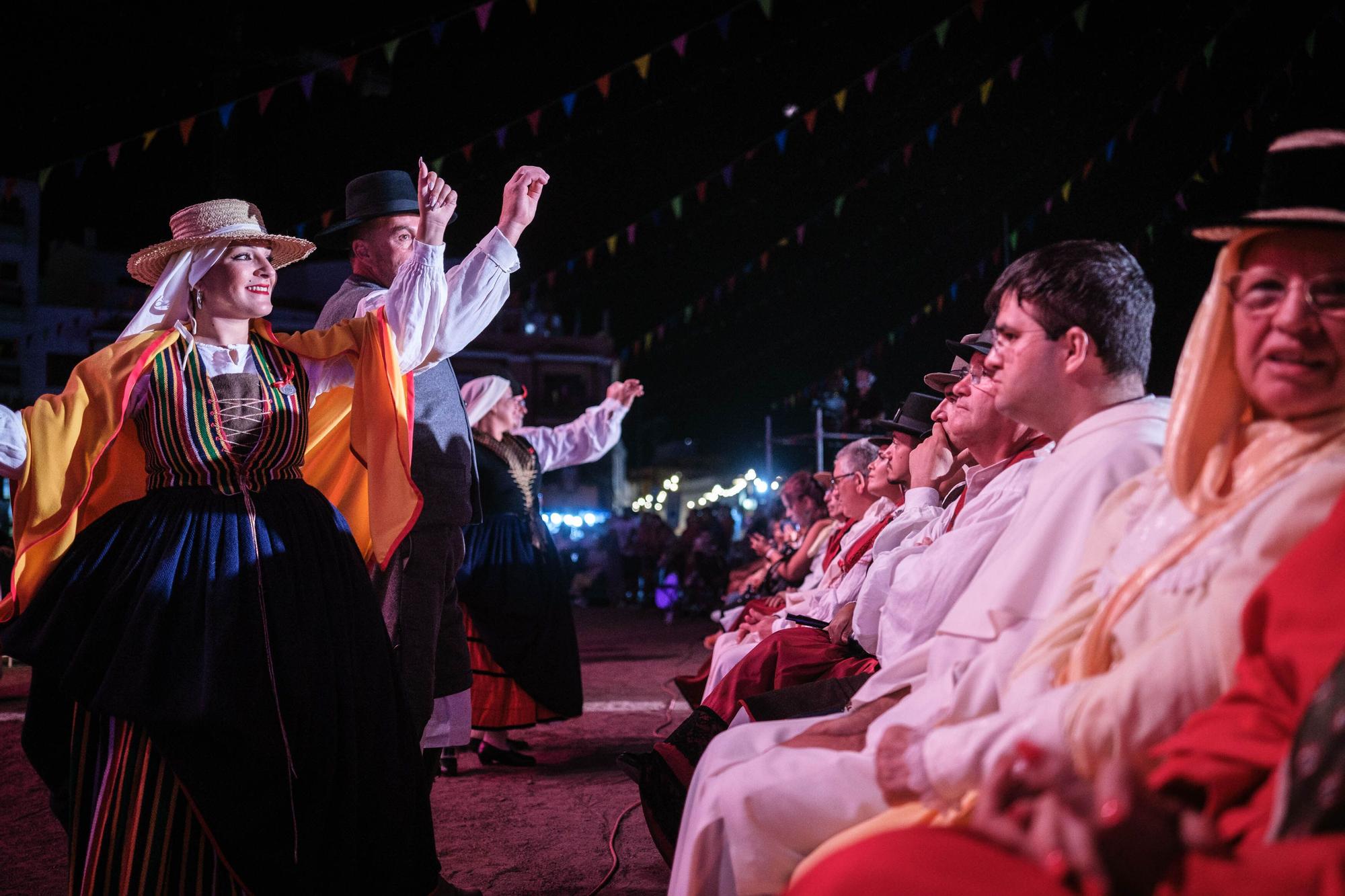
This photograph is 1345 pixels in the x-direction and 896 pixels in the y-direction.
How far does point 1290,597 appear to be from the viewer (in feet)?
4.05

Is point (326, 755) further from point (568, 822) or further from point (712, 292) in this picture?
point (712, 292)

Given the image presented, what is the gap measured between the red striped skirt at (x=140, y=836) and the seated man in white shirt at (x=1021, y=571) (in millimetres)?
1428

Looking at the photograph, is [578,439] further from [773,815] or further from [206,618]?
[773,815]

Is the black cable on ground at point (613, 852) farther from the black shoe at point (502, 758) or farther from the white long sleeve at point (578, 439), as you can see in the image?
the white long sleeve at point (578, 439)

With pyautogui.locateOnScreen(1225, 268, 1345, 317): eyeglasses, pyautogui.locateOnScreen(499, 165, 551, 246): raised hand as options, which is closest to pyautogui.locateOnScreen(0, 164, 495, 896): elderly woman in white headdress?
pyautogui.locateOnScreen(499, 165, 551, 246): raised hand

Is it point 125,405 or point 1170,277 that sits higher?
point 1170,277

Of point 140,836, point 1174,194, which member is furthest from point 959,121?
point 140,836

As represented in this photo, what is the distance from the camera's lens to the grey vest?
3738 millimetres

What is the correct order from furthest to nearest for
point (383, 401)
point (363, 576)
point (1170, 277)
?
point (1170, 277), point (383, 401), point (363, 576)

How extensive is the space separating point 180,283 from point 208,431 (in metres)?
0.51

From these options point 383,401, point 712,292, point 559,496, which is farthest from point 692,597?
point 559,496

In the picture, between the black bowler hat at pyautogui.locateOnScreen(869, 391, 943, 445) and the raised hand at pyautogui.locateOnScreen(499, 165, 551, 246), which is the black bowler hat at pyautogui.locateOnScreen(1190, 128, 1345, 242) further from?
the black bowler hat at pyautogui.locateOnScreen(869, 391, 943, 445)

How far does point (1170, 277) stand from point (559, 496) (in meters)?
29.8

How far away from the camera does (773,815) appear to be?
5.74ft
